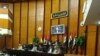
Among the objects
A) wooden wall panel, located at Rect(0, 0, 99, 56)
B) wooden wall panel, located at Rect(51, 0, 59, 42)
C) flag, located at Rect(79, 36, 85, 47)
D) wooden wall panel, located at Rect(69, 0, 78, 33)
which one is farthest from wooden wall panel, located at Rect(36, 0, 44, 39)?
flag, located at Rect(79, 36, 85, 47)

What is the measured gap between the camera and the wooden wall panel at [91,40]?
6130 millimetres

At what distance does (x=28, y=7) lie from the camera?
33.8 ft

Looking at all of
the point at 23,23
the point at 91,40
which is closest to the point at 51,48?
the point at 91,40

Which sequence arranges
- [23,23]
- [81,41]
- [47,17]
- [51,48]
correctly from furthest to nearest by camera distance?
1. [23,23]
2. [47,17]
3. [51,48]
4. [81,41]

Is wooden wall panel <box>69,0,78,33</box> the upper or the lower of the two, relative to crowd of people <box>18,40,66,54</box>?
upper

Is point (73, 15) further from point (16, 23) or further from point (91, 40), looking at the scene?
point (16, 23)

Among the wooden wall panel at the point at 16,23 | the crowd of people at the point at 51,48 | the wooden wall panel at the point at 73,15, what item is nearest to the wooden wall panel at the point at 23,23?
the wooden wall panel at the point at 16,23

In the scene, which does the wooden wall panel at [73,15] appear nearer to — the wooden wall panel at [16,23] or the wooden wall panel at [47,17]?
the wooden wall panel at [47,17]

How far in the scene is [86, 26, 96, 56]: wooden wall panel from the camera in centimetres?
613

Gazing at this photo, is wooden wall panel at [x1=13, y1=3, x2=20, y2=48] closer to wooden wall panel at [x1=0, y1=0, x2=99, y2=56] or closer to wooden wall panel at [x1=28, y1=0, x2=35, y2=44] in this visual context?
wooden wall panel at [x1=0, y1=0, x2=99, y2=56]

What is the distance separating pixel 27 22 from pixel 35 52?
3.17 meters

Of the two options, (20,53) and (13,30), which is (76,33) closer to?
(20,53)

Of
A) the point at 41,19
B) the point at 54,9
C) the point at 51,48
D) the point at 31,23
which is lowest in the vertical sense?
the point at 51,48

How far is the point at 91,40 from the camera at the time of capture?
6.25 m
